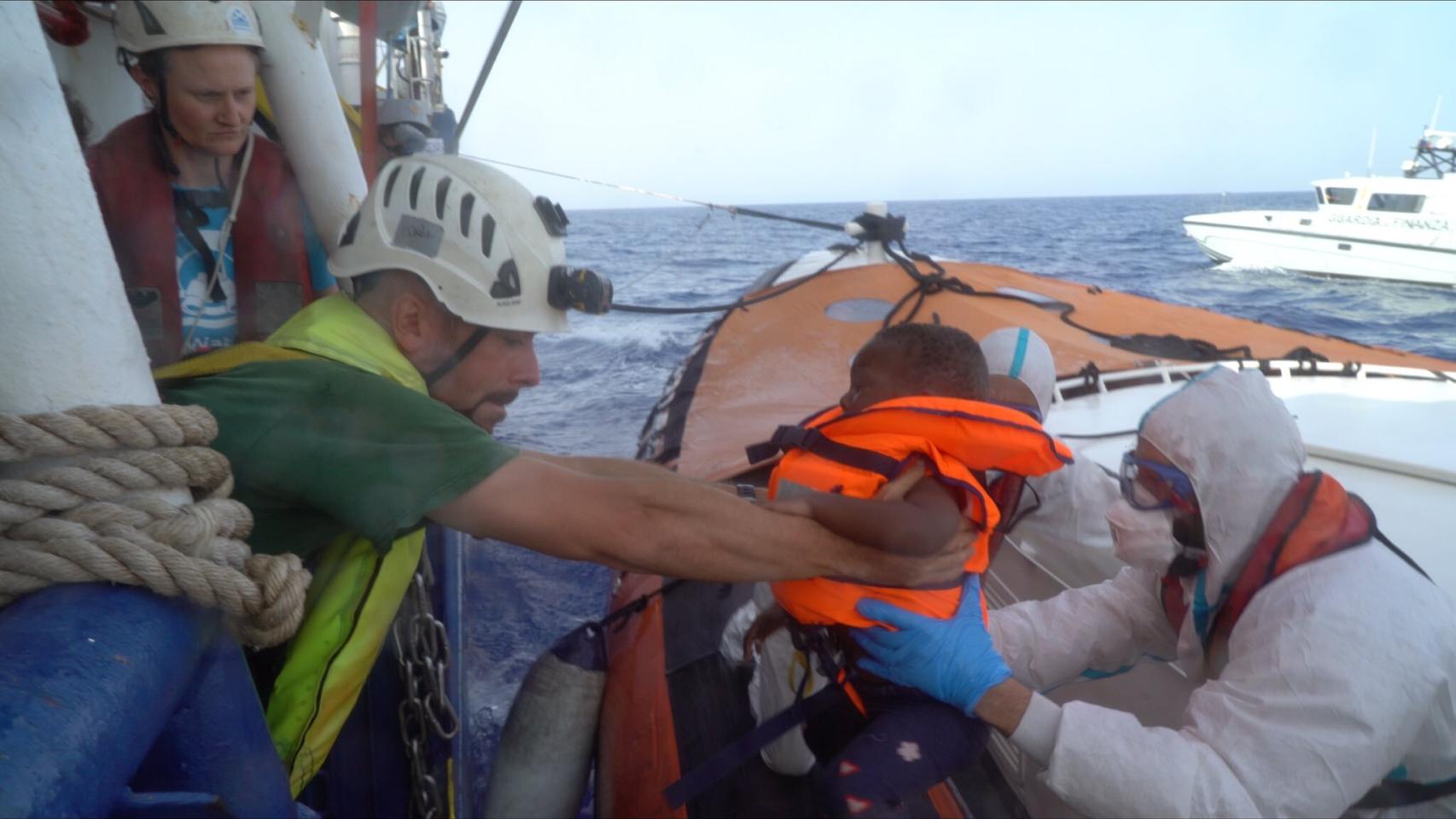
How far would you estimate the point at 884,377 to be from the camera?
206 cm

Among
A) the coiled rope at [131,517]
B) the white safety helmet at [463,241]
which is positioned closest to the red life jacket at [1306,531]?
the white safety helmet at [463,241]

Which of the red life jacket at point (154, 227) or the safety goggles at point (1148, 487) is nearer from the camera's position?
the safety goggles at point (1148, 487)

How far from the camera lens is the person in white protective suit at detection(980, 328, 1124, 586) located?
2.77 m

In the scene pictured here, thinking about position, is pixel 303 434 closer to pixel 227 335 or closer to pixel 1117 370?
pixel 227 335

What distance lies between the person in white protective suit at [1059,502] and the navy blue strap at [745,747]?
38.0 inches

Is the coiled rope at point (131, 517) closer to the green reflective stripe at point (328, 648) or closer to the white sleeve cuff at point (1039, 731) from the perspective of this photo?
the green reflective stripe at point (328, 648)

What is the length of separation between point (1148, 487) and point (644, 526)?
128cm

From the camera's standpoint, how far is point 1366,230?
19.7 meters

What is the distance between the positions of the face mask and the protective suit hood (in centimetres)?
9

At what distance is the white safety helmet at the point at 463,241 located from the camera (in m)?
1.70

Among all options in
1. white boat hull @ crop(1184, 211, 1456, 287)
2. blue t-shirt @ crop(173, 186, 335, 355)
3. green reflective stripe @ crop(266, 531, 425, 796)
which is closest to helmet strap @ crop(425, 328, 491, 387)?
green reflective stripe @ crop(266, 531, 425, 796)

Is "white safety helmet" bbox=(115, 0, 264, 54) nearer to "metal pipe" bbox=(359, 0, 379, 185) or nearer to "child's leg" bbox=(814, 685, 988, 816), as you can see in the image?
"metal pipe" bbox=(359, 0, 379, 185)

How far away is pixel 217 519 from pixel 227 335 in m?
1.85

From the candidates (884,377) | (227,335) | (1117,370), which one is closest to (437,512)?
(884,377)
